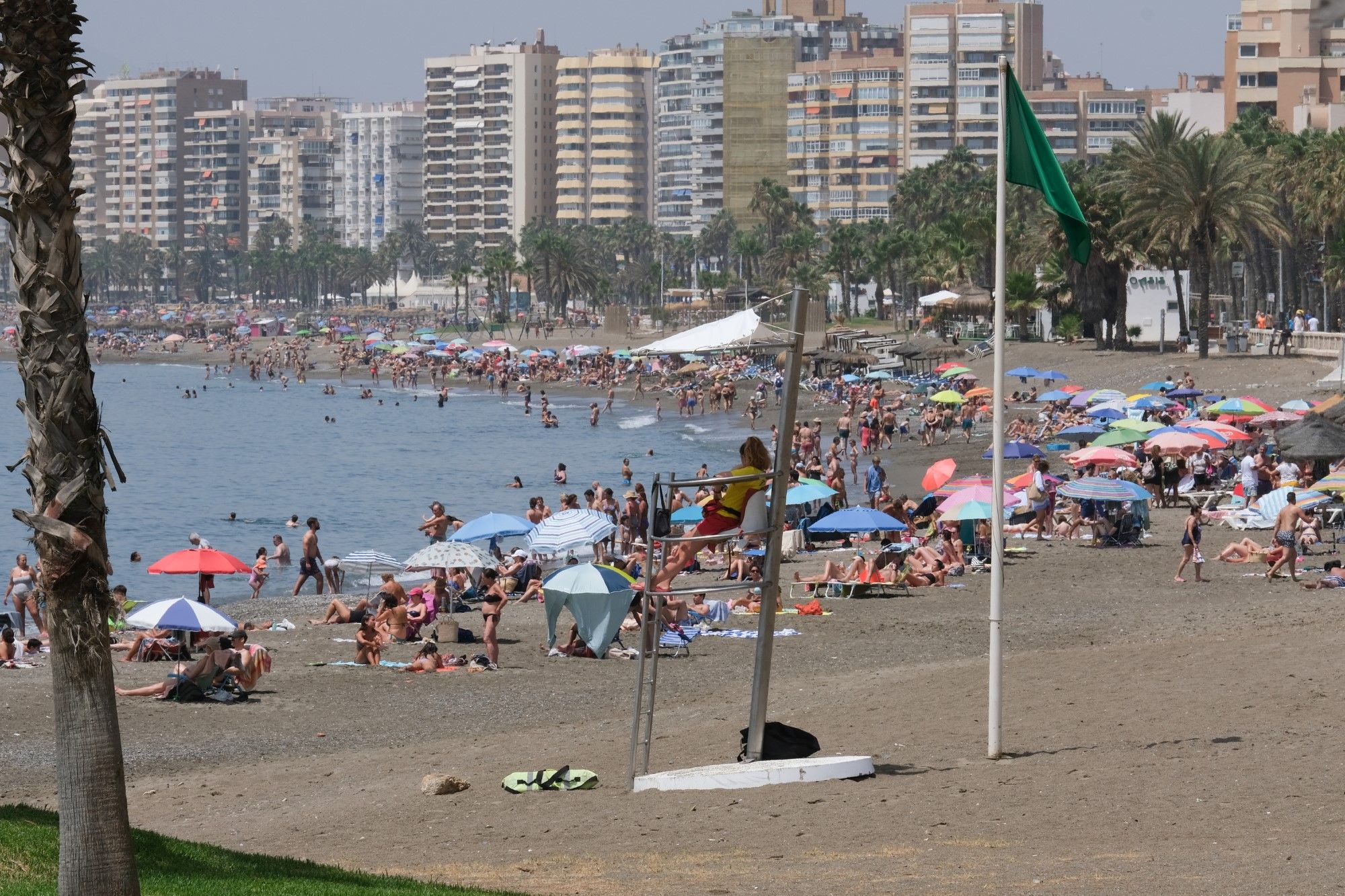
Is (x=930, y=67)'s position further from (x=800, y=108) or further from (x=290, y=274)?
(x=290, y=274)

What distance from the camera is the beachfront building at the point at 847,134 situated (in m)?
158

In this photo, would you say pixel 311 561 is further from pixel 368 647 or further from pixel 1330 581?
pixel 1330 581

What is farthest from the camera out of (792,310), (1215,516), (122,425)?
(122,425)

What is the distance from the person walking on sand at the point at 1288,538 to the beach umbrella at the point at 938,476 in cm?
771

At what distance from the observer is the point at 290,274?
188 meters

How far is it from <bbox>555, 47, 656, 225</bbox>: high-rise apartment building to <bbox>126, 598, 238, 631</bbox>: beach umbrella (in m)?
175

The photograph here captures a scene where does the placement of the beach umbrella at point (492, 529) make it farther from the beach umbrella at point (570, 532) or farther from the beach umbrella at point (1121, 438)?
the beach umbrella at point (1121, 438)

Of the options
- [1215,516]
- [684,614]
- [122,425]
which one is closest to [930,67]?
[122,425]

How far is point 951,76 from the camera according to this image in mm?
154125

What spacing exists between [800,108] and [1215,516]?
134888 mm

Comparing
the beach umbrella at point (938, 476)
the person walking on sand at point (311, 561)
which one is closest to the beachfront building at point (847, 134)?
the beach umbrella at point (938, 476)

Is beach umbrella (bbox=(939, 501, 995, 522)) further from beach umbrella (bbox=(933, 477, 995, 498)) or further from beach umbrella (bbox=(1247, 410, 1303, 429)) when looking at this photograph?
beach umbrella (bbox=(1247, 410, 1303, 429))

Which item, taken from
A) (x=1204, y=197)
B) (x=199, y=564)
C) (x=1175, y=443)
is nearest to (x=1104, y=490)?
(x=1175, y=443)

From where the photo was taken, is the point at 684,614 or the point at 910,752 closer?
the point at 910,752
